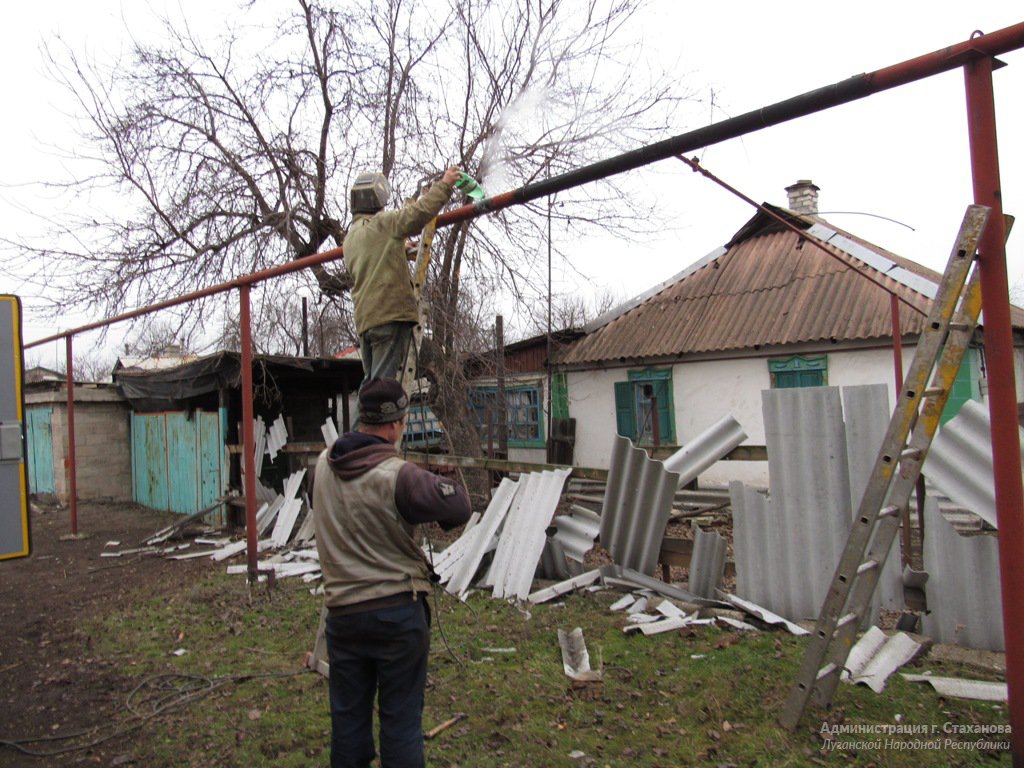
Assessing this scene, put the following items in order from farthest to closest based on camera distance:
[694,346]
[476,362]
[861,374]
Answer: [694,346] → [861,374] → [476,362]

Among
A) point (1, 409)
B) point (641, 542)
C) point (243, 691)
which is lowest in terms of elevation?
point (243, 691)

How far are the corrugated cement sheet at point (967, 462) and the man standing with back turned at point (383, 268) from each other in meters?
3.35

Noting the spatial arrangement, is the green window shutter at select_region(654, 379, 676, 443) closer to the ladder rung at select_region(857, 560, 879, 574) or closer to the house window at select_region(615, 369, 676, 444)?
the house window at select_region(615, 369, 676, 444)

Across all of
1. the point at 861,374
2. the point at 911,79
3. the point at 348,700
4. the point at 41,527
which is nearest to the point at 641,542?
the point at 348,700

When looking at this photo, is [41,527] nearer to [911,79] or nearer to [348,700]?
[348,700]

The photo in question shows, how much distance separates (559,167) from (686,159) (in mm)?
7563

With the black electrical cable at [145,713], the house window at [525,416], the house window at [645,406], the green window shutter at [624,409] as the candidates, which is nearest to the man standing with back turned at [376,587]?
the black electrical cable at [145,713]

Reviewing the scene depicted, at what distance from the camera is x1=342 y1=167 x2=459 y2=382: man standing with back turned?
3936 mm

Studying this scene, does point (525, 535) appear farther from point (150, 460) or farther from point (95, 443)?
point (95, 443)

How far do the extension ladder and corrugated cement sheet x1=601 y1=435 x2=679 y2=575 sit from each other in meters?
2.39

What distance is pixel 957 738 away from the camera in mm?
3293

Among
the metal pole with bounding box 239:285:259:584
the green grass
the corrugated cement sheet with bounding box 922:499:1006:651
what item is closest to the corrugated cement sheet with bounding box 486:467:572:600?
the green grass

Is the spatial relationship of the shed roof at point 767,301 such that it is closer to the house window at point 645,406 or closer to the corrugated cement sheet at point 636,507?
the house window at point 645,406

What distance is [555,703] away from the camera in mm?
4070
